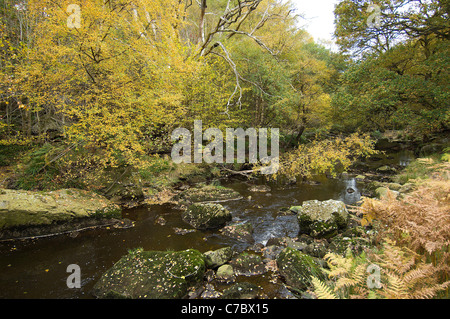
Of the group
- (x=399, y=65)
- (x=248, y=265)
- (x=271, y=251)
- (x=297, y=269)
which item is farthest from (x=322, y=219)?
(x=399, y=65)

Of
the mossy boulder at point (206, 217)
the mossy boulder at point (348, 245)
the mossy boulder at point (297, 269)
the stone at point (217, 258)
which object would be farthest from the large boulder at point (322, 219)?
the stone at point (217, 258)

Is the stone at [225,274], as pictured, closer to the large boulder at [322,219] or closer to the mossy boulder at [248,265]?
the mossy boulder at [248,265]

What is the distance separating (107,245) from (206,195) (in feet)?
16.3

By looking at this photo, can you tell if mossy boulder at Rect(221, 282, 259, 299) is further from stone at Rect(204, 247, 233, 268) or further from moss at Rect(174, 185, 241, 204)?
moss at Rect(174, 185, 241, 204)

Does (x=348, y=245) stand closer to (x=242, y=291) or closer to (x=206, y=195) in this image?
(x=242, y=291)

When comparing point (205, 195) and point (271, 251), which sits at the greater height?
point (205, 195)

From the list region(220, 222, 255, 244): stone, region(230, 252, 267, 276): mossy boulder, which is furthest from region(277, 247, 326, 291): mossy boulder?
region(220, 222, 255, 244): stone

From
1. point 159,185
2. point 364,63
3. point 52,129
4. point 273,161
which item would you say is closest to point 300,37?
point 364,63

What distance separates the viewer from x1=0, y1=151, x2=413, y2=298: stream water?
438 centimetres

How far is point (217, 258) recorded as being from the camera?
5152 millimetres

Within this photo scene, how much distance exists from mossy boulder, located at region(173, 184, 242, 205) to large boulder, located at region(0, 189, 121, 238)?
315 centimetres

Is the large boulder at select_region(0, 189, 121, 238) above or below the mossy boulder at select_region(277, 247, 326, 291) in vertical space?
above

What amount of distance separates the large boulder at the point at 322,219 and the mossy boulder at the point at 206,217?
2.63 meters
